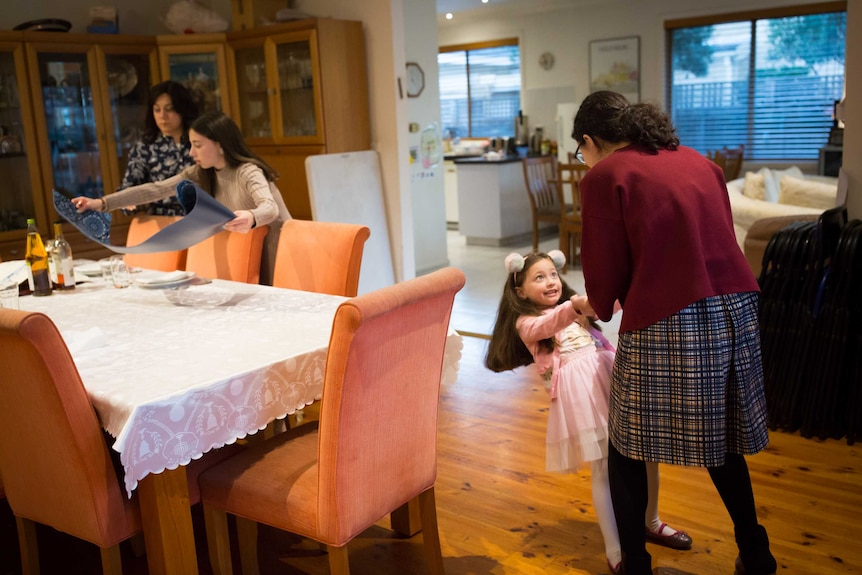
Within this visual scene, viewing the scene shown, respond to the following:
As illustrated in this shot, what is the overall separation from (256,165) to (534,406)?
5.22 feet

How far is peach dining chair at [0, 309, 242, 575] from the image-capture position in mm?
1739

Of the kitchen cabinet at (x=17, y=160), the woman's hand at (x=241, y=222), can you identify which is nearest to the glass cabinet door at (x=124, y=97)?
the kitchen cabinet at (x=17, y=160)

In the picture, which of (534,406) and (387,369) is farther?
(534,406)

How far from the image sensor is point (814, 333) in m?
3.13

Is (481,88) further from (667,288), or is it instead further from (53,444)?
(53,444)

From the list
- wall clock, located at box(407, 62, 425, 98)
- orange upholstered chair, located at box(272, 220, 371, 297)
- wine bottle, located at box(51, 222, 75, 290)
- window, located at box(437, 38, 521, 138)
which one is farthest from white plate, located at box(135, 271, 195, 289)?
window, located at box(437, 38, 521, 138)

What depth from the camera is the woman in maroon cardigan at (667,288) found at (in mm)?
1810

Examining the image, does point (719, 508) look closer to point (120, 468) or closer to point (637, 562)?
point (637, 562)

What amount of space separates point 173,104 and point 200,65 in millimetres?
1387

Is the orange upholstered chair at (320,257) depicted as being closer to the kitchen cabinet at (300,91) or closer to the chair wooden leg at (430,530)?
the chair wooden leg at (430,530)

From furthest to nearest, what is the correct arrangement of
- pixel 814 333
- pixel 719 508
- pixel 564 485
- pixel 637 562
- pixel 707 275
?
pixel 814 333
pixel 564 485
pixel 719 508
pixel 637 562
pixel 707 275

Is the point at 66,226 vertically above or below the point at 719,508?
above

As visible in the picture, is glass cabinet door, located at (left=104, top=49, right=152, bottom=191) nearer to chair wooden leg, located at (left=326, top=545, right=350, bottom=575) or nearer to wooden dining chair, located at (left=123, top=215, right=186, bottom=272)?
wooden dining chair, located at (left=123, top=215, right=186, bottom=272)

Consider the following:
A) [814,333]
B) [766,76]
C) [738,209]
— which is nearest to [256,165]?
[814,333]
